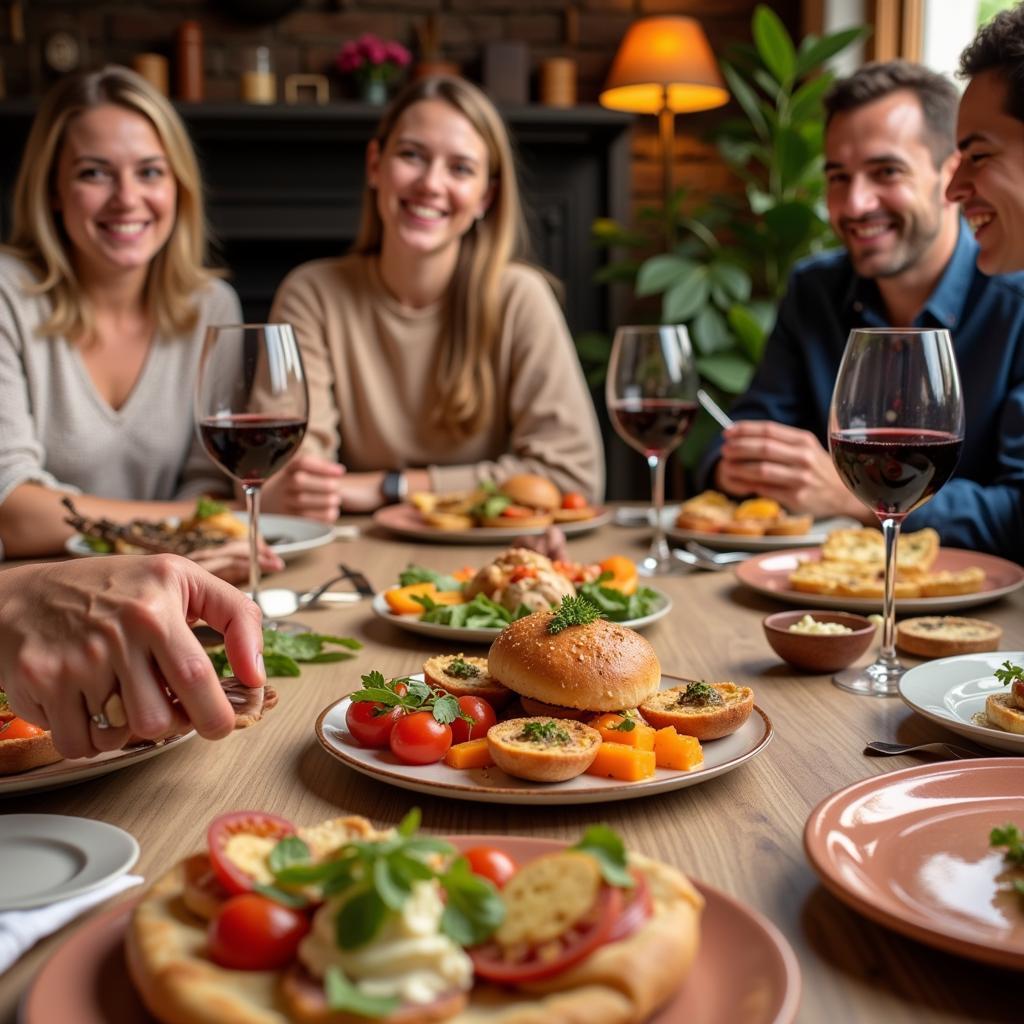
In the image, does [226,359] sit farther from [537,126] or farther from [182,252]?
[537,126]

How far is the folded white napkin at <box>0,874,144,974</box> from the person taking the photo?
2.15 feet

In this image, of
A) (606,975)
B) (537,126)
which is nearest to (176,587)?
(606,975)

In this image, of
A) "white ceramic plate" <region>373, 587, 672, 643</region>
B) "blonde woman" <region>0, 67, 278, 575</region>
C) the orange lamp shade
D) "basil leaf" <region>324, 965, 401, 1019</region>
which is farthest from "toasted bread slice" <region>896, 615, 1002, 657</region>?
the orange lamp shade

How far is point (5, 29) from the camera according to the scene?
5055 mm

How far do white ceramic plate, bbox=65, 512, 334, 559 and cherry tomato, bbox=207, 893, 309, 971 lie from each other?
126 centimetres

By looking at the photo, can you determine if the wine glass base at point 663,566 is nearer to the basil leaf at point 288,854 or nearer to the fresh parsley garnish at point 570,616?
the fresh parsley garnish at point 570,616

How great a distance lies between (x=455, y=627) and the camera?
1.32 m

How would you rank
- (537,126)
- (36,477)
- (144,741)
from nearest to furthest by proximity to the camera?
(144,741)
(36,477)
(537,126)

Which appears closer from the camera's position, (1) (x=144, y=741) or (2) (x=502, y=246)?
(1) (x=144, y=741)

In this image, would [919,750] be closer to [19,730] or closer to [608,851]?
[608,851]

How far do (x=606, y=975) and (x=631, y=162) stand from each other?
5.27 m

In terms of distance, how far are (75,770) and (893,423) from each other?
0.83 metres

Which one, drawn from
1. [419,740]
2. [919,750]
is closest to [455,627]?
[419,740]

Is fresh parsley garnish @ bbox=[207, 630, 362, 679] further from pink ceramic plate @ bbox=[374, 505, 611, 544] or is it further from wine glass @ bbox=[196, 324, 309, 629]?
pink ceramic plate @ bbox=[374, 505, 611, 544]
